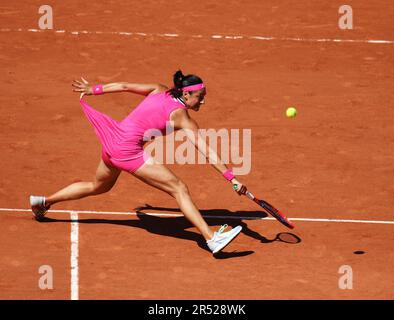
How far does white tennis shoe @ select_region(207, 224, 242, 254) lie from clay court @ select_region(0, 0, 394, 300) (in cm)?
29

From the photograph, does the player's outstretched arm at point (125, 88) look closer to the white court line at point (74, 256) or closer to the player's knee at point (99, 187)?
the player's knee at point (99, 187)

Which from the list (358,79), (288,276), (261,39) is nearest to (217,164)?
(288,276)

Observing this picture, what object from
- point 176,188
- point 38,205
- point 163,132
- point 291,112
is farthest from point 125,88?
point 291,112

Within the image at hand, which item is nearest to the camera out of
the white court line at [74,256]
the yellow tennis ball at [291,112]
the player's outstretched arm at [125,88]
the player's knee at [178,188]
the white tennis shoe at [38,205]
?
the white court line at [74,256]

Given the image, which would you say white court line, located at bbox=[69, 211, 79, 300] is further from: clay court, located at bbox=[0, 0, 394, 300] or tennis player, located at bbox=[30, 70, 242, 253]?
tennis player, located at bbox=[30, 70, 242, 253]

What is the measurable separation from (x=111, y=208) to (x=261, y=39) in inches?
293

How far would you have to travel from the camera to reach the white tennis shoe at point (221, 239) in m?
12.8

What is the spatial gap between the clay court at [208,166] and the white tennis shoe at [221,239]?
0.29 meters

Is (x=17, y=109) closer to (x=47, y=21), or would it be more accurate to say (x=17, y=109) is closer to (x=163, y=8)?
(x=47, y=21)

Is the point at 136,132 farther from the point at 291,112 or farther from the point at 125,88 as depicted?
the point at 291,112

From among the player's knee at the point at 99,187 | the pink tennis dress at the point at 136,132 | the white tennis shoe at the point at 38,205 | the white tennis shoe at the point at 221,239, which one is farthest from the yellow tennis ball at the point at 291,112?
the white tennis shoe at the point at 38,205

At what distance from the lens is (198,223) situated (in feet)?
41.8

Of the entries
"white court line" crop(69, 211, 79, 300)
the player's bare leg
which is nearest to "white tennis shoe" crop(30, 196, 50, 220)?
"white court line" crop(69, 211, 79, 300)

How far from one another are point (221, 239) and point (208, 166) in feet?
10.3
